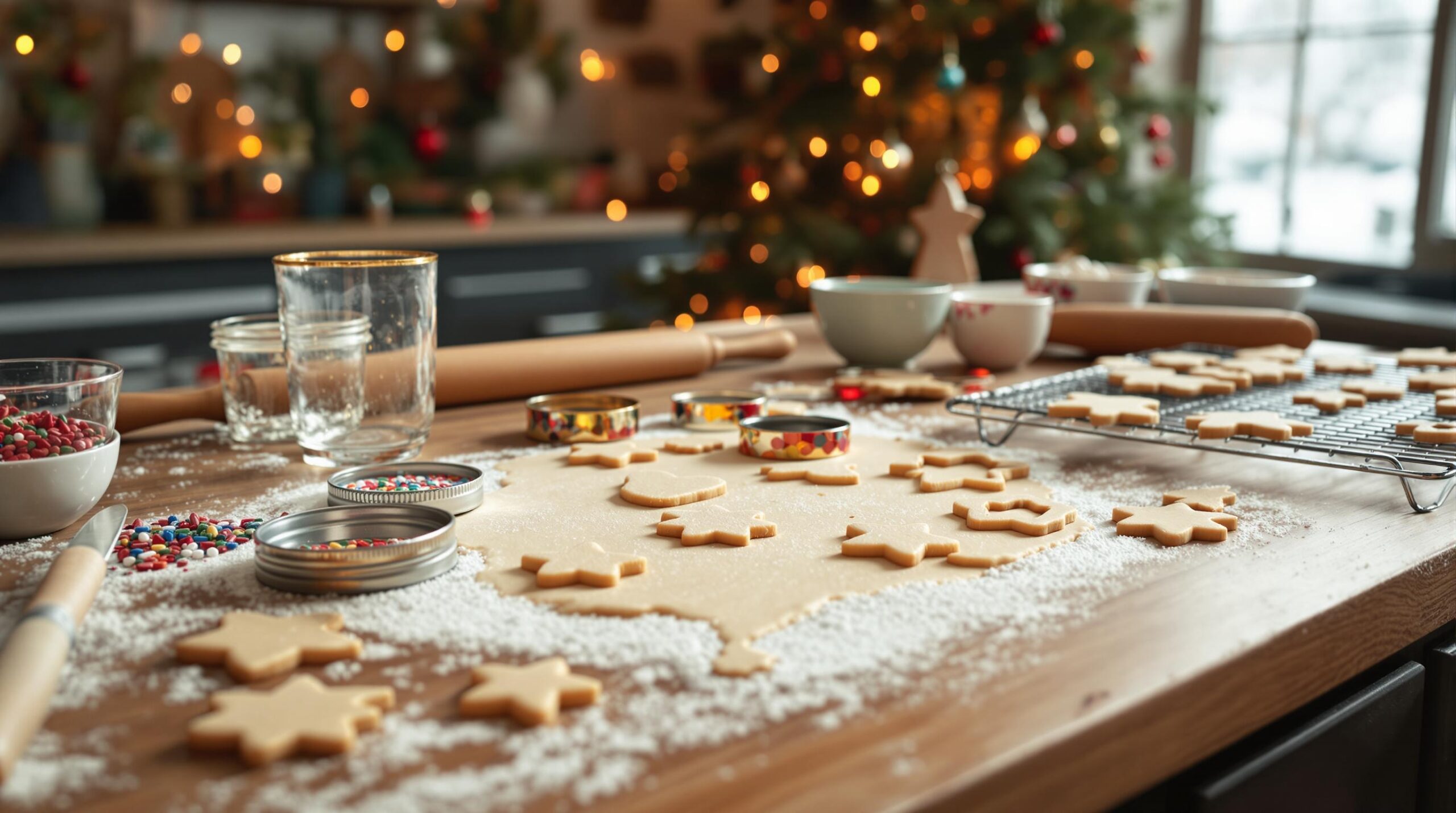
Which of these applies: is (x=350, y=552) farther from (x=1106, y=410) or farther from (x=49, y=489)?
(x=1106, y=410)

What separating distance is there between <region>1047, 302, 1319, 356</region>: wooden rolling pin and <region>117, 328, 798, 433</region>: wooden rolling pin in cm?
38

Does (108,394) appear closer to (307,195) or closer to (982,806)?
(982,806)

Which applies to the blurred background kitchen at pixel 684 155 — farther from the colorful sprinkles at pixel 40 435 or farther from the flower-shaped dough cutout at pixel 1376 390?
the colorful sprinkles at pixel 40 435

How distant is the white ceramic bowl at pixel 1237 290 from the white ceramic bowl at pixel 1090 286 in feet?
0.12

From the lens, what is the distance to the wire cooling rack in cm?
84

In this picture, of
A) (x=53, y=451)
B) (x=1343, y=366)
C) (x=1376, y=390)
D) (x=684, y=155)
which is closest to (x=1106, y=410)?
(x=1376, y=390)

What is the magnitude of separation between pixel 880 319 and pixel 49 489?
90 centimetres

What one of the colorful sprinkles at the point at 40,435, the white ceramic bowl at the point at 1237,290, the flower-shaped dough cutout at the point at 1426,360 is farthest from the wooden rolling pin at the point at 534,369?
the flower-shaped dough cutout at the point at 1426,360

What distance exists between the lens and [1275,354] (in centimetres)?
131

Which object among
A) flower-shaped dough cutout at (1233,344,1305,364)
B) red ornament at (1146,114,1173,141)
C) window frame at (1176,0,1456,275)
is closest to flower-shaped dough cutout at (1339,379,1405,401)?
flower-shaped dough cutout at (1233,344,1305,364)

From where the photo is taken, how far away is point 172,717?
1.67 ft

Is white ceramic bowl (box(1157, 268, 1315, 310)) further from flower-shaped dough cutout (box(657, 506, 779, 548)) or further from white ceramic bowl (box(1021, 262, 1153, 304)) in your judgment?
flower-shaped dough cutout (box(657, 506, 779, 548))

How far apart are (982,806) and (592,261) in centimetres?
366

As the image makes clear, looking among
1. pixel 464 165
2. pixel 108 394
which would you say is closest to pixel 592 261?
pixel 464 165
